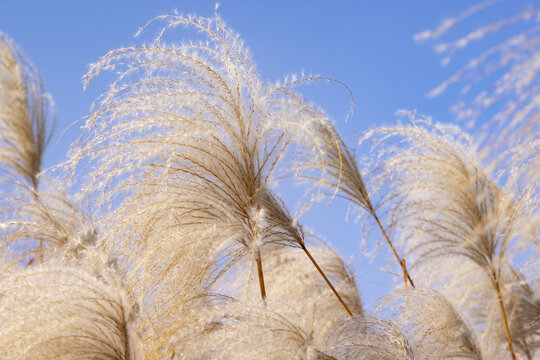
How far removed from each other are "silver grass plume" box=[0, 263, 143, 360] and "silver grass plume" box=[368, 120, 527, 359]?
5.90 feet

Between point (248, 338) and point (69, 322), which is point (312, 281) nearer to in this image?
point (248, 338)

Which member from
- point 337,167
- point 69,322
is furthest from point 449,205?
point 69,322

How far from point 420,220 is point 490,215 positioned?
1.44 ft

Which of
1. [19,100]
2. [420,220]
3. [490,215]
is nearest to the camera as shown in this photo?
[490,215]

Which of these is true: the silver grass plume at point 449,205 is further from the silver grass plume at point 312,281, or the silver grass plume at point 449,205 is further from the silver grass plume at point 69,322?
the silver grass plume at point 69,322

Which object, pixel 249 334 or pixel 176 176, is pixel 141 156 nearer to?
pixel 176 176

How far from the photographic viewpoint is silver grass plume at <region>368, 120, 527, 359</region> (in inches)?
119

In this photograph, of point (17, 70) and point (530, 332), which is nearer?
point (530, 332)

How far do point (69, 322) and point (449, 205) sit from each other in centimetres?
200

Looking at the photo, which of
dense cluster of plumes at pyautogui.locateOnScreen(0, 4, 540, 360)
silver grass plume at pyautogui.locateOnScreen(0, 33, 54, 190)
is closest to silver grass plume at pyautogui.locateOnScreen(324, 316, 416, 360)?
dense cluster of plumes at pyautogui.locateOnScreen(0, 4, 540, 360)

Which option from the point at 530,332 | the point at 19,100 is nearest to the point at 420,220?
the point at 530,332

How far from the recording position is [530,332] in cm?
361

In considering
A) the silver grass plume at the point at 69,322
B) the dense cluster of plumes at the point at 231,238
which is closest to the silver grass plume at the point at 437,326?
the dense cluster of plumes at the point at 231,238

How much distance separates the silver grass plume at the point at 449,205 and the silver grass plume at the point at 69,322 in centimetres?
180
